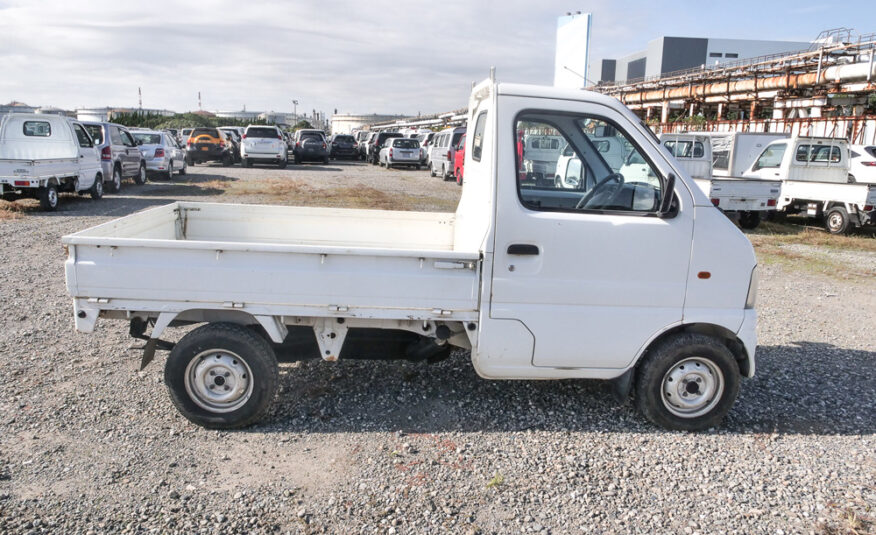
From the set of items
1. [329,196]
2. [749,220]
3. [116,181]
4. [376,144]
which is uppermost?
[376,144]

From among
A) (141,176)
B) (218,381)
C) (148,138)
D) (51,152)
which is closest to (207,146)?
(148,138)

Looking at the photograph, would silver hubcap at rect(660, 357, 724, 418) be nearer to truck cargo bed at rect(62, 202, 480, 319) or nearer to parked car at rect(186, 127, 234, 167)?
truck cargo bed at rect(62, 202, 480, 319)

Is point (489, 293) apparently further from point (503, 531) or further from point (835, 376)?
point (835, 376)

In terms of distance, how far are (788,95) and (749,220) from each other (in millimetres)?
23460

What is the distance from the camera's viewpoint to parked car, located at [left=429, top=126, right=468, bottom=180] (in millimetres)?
24703

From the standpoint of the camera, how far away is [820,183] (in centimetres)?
1384

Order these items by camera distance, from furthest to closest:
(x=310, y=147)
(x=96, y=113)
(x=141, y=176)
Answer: (x=96, y=113), (x=310, y=147), (x=141, y=176)

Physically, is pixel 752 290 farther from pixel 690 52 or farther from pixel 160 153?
pixel 690 52

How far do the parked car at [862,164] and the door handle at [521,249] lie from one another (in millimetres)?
14259

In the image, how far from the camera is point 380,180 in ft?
82.3

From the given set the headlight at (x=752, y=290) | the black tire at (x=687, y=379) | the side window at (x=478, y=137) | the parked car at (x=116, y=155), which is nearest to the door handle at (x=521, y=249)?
the side window at (x=478, y=137)

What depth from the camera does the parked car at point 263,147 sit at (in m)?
29.1

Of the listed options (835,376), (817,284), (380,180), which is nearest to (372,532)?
(835,376)

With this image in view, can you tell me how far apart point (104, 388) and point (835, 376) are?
617cm
